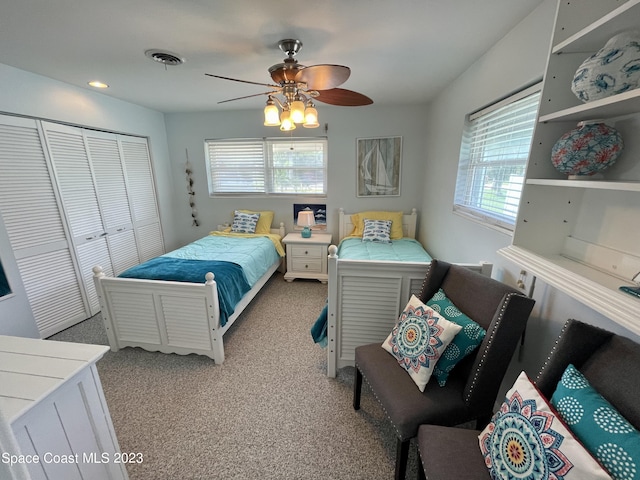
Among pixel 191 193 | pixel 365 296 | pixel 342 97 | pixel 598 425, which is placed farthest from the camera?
pixel 191 193

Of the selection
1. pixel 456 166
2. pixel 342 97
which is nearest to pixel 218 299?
pixel 342 97

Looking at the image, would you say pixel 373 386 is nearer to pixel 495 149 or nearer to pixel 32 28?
pixel 495 149

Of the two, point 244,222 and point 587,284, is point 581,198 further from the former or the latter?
→ point 244,222

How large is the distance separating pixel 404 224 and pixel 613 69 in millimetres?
3005

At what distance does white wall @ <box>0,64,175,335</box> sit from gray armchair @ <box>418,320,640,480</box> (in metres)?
3.28

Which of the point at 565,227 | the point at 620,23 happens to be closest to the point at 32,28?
the point at 620,23

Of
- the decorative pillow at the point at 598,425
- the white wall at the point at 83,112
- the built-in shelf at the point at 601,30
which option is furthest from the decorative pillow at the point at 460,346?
the white wall at the point at 83,112

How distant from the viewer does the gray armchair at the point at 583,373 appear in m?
0.76

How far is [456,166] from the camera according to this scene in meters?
2.51

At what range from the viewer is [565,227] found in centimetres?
113

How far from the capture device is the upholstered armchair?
1148 millimetres

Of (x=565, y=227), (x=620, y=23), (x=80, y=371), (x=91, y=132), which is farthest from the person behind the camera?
(x=91, y=132)

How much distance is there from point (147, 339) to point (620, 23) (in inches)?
125

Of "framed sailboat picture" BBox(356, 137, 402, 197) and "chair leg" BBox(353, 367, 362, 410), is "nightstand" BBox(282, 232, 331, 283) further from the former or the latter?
"chair leg" BBox(353, 367, 362, 410)
